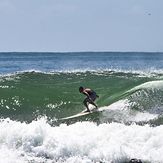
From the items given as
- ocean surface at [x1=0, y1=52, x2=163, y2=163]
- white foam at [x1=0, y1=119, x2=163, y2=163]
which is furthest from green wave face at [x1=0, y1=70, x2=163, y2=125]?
white foam at [x1=0, y1=119, x2=163, y2=163]

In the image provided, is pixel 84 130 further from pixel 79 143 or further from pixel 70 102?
pixel 70 102

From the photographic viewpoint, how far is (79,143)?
808 cm

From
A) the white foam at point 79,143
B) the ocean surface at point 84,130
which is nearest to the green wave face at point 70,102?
the ocean surface at point 84,130

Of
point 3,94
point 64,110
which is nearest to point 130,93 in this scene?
point 64,110

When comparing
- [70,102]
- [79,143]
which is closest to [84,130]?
[79,143]

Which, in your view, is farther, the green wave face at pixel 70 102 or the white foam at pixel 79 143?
the green wave face at pixel 70 102

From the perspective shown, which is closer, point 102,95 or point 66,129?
point 66,129

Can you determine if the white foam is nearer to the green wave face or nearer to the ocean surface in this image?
the ocean surface

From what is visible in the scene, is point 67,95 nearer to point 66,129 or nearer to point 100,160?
point 66,129

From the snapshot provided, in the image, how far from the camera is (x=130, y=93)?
13016 millimetres

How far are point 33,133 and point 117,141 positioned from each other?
2696 mm

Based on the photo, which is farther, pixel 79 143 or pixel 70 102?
pixel 70 102

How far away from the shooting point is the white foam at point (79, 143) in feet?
24.7

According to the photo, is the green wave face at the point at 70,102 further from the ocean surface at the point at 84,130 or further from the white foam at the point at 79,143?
the white foam at the point at 79,143
